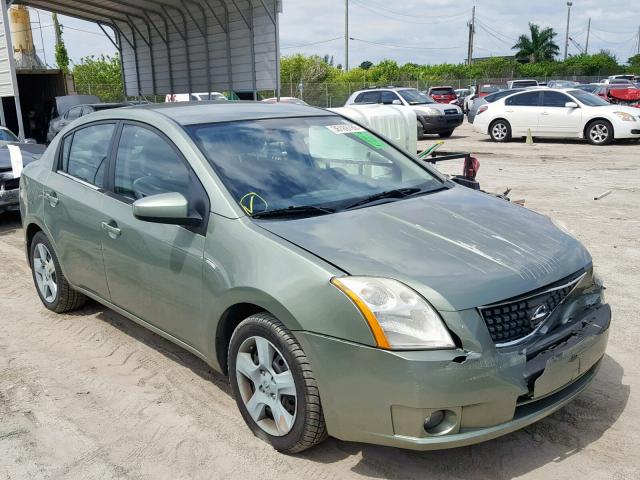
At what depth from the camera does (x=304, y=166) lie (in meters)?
3.63

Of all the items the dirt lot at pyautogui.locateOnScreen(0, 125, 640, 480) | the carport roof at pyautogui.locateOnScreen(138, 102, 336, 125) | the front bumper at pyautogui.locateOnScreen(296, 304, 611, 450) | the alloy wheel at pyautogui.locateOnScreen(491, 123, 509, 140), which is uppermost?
the carport roof at pyautogui.locateOnScreen(138, 102, 336, 125)

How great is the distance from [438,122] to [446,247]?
17295 mm

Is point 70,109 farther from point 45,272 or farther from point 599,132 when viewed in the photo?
point 599,132

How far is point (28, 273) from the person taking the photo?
6.29 meters

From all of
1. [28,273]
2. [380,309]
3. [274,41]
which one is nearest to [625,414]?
[380,309]

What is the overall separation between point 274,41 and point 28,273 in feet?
37.8

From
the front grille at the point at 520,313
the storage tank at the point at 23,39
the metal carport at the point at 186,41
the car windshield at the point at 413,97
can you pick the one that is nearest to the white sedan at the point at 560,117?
the car windshield at the point at 413,97

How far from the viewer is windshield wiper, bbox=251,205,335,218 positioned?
3154 mm

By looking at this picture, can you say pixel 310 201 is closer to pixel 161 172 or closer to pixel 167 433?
pixel 161 172

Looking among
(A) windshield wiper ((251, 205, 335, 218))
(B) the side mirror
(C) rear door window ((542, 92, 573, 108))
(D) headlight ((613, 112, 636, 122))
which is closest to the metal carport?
(C) rear door window ((542, 92, 573, 108))

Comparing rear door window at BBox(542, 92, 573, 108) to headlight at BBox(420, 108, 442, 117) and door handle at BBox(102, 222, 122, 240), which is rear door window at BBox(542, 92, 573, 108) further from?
door handle at BBox(102, 222, 122, 240)

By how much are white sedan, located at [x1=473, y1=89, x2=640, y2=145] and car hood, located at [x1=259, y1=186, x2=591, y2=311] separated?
1454cm

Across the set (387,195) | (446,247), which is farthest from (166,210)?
(446,247)

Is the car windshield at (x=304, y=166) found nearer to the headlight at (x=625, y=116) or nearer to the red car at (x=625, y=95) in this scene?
the headlight at (x=625, y=116)
